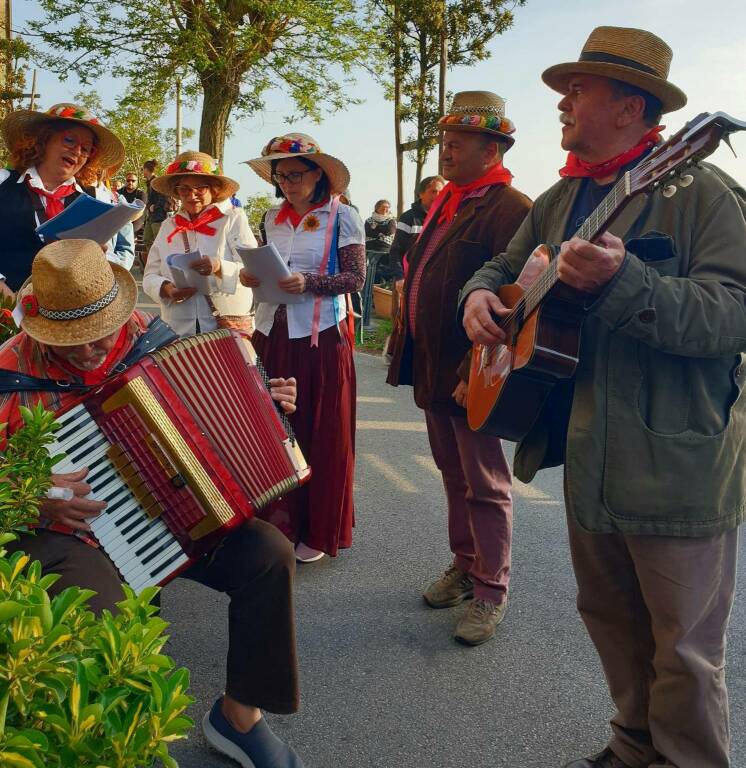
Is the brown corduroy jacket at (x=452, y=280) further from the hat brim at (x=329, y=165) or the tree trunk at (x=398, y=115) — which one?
the tree trunk at (x=398, y=115)

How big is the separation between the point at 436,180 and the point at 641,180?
6.69 metres

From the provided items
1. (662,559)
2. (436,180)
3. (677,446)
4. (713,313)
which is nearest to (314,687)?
(662,559)

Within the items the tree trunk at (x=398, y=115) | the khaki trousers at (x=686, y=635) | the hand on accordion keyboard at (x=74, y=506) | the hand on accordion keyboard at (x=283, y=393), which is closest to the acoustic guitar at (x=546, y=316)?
the khaki trousers at (x=686, y=635)

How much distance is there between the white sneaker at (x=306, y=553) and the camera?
3785 millimetres

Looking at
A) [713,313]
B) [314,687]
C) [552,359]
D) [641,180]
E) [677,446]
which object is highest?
[641,180]

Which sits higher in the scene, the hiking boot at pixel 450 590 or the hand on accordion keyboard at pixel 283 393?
the hand on accordion keyboard at pixel 283 393

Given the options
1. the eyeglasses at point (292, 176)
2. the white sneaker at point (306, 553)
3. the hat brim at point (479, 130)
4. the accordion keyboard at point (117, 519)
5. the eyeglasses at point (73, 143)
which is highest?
the hat brim at point (479, 130)

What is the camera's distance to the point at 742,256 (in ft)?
5.84

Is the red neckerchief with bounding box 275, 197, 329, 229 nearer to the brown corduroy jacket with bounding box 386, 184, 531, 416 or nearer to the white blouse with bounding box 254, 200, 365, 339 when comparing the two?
the white blouse with bounding box 254, 200, 365, 339

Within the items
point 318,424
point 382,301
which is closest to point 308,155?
point 318,424

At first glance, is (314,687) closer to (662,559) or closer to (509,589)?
(509,589)

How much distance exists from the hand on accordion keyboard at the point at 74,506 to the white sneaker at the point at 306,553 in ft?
6.12

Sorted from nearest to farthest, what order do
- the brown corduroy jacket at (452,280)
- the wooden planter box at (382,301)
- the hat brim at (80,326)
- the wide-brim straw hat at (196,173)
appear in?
the hat brim at (80,326) < the brown corduroy jacket at (452,280) < the wide-brim straw hat at (196,173) < the wooden planter box at (382,301)

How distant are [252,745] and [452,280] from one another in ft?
5.97
